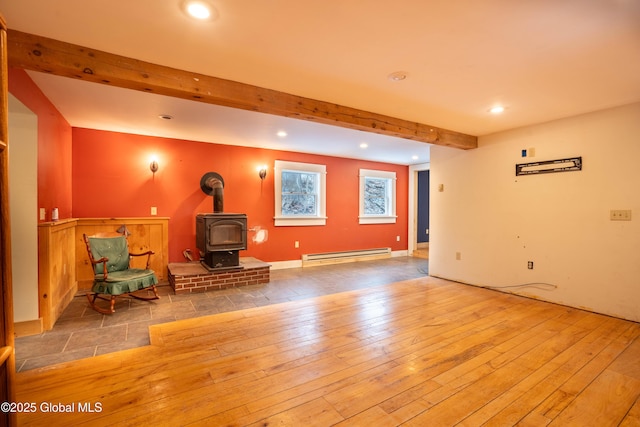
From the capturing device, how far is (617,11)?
1.68 metres

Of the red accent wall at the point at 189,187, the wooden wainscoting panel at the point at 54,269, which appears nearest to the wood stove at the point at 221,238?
the red accent wall at the point at 189,187

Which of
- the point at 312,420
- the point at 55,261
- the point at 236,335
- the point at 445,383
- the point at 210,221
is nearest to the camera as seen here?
the point at 312,420

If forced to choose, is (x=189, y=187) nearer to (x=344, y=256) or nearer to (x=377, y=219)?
(x=344, y=256)

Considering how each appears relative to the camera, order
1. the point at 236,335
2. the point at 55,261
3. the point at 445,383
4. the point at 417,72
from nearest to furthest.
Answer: the point at 445,383 < the point at 417,72 < the point at 236,335 < the point at 55,261

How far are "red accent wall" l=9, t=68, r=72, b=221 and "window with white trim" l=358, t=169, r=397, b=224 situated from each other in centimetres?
531

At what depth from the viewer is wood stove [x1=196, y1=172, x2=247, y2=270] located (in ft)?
14.7

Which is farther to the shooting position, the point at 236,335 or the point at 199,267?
the point at 199,267

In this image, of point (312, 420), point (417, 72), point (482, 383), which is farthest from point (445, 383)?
point (417, 72)

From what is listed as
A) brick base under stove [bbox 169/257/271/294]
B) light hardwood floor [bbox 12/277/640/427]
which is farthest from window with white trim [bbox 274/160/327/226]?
light hardwood floor [bbox 12/277/640/427]

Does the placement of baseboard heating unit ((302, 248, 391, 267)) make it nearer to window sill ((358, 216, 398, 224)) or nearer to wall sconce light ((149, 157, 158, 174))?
window sill ((358, 216, 398, 224))

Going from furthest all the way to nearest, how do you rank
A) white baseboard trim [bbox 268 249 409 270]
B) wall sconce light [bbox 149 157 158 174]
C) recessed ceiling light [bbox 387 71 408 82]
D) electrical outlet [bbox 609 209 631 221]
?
white baseboard trim [bbox 268 249 409 270]
wall sconce light [bbox 149 157 158 174]
electrical outlet [bbox 609 209 631 221]
recessed ceiling light [bbox 387 71 408 82]

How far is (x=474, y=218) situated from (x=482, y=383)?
3.11 metres

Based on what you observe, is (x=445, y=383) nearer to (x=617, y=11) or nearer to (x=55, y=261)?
(x=617, y=11)

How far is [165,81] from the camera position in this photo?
2.39m
